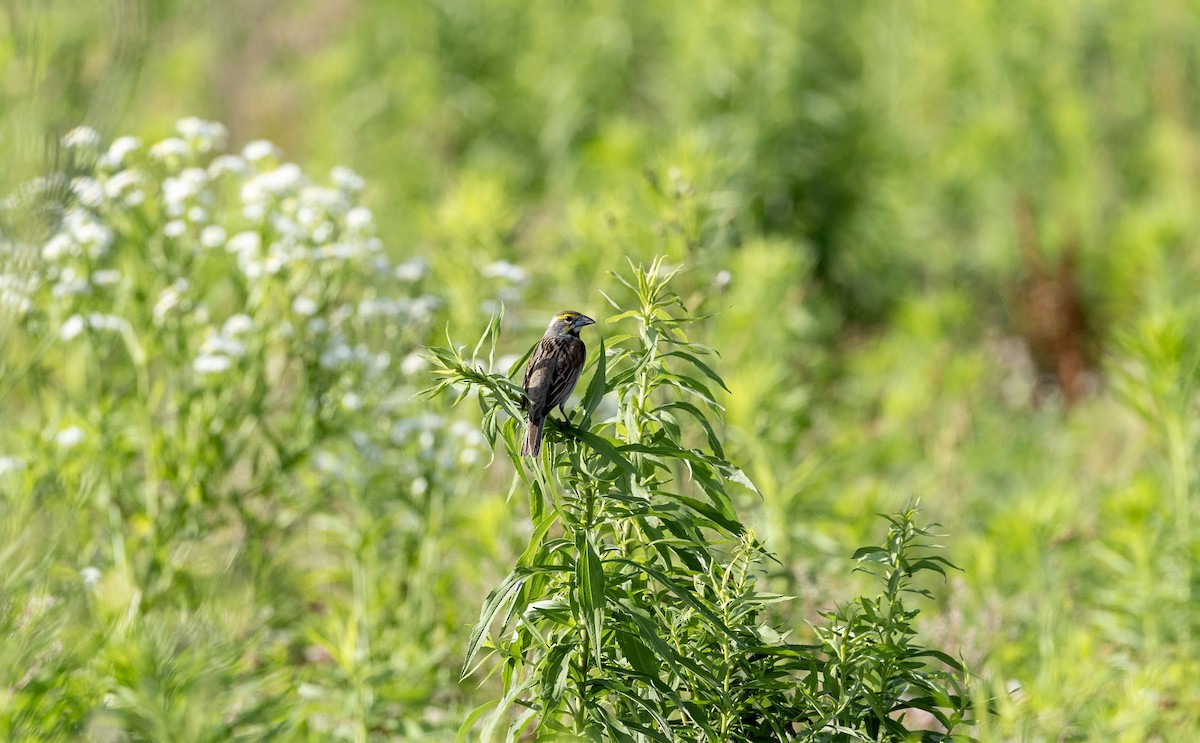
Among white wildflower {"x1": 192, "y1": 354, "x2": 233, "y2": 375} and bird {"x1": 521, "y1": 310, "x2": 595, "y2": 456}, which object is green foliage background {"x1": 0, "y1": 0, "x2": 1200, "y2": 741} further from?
bird {"x1": 521, "y1": 310, "x2": 595, "y2": 456}

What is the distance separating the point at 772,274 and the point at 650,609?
13.2ft

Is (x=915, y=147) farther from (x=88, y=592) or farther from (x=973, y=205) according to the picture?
(x=88, y=592)

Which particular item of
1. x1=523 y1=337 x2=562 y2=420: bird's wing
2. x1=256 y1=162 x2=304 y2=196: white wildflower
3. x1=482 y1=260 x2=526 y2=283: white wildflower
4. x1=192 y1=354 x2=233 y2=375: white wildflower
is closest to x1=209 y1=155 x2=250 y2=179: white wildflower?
x1=256 y1=162 x2=304 y2=196: white wildflower

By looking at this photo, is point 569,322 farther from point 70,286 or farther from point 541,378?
point 70,286

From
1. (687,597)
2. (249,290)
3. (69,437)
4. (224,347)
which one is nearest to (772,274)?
(249,290)

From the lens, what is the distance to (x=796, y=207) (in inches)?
335

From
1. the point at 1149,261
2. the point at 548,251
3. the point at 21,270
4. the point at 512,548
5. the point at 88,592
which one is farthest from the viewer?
the point at 548,251

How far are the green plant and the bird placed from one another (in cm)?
4

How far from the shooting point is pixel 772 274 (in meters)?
6.15

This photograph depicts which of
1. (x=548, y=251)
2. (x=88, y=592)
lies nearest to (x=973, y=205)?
(x=548, y=251)

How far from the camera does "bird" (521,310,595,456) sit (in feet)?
7.31

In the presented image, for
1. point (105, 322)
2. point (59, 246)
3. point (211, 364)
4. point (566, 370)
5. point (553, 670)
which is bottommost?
point (553, 670)

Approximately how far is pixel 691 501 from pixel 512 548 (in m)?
2.10

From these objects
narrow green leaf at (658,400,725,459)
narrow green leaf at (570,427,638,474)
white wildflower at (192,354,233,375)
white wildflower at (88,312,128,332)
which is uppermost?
white wildflower at (88,312,128,332)
